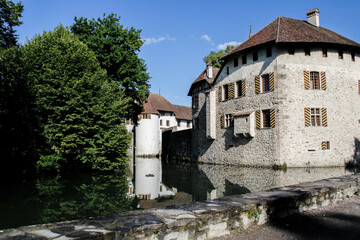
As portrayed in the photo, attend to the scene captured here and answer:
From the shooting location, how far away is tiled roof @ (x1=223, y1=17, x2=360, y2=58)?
67.4 feet

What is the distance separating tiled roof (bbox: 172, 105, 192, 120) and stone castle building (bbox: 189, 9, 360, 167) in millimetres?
27767

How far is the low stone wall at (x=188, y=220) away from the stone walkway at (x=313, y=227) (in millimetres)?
123

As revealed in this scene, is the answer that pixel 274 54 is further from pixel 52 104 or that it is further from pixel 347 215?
pixel 347 215

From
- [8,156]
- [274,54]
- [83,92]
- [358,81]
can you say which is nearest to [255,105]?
[274,54]

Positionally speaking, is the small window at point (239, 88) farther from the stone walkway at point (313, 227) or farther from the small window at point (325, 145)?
the stone walkway at point (313, 227)

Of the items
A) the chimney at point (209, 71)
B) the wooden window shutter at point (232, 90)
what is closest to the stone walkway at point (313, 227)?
the wooden window shutter at point (232, 90)

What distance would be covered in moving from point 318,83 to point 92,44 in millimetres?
17994

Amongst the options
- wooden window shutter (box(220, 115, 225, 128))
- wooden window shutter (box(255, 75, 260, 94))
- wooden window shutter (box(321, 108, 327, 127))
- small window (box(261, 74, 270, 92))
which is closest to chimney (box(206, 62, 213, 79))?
A: wooden window shutter (box(220, 115, 225, 128))

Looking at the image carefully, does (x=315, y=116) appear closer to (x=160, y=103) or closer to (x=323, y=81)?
(x=323, y=81)

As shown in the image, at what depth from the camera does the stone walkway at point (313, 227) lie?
4109 millimetres

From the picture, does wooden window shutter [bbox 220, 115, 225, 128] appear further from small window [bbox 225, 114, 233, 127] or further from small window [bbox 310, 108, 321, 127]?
small window [bbox 310, 108, 321, 127]

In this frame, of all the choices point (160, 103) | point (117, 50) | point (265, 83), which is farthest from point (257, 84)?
point (160, 103)

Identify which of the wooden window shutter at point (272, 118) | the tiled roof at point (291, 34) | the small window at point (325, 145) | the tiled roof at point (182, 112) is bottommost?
the small window at point (325, 145)

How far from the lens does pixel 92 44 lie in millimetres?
22625
